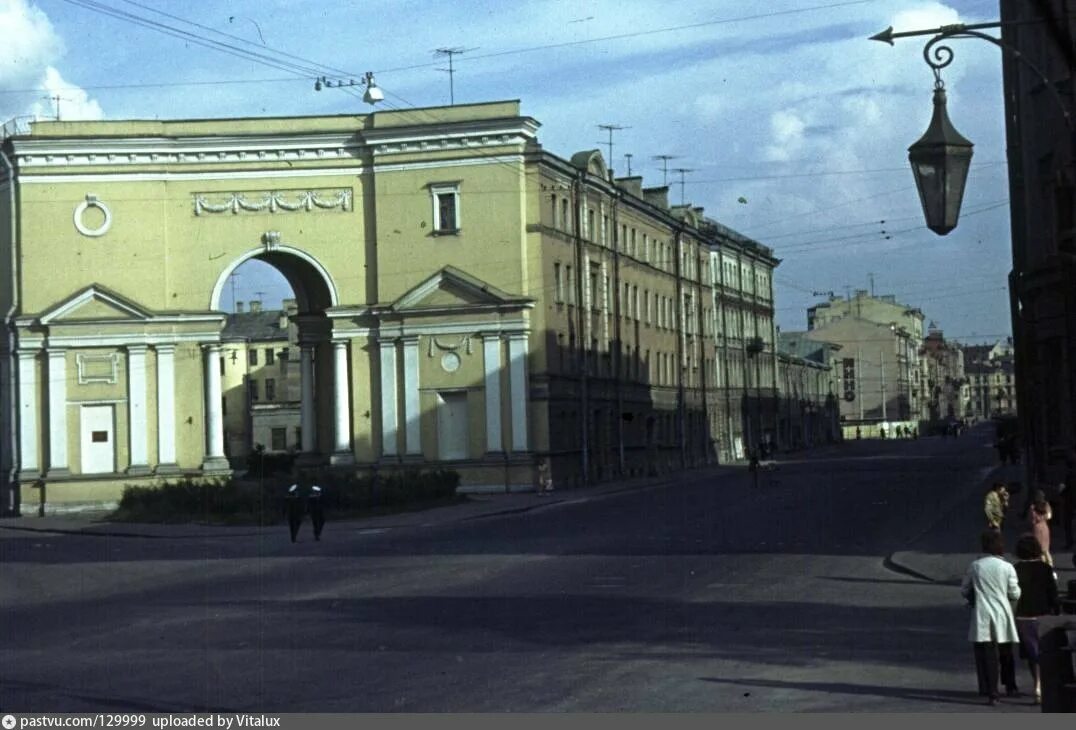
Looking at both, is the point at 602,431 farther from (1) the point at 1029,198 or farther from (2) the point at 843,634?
(2) the point at 843,634

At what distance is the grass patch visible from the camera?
148 ft

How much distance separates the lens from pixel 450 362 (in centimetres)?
5722

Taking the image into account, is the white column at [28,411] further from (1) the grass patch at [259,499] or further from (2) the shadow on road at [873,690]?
(2) the shadow on road at [873,690]

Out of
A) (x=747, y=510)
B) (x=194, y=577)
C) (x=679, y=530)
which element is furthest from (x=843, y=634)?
(x=747, y=510)

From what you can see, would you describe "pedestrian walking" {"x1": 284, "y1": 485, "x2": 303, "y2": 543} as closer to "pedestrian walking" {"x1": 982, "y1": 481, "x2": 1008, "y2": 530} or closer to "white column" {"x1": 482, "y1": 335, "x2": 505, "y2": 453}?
"pedestrian walking" {"x1": 982, "y1": 481, "x2": 1008, "y2": 530}

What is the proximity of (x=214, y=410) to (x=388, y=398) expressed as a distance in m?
6.23

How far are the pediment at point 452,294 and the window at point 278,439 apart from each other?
50.0 meters

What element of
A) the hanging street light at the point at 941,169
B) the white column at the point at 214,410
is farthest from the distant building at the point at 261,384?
the hanging street light at the point at 941,169

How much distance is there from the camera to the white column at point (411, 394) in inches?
2251

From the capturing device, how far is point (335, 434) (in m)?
60.8

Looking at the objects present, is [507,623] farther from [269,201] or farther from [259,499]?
[269,201]

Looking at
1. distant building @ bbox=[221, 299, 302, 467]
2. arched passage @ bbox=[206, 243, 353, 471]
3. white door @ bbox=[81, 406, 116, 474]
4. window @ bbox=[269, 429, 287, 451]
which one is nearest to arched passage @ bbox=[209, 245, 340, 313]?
arched passage @ bbox=[206, 243, 353, 471]

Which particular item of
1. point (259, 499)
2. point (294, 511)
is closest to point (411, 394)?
point (259, 499)

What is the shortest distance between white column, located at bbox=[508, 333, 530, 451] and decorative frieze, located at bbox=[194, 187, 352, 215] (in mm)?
8405
